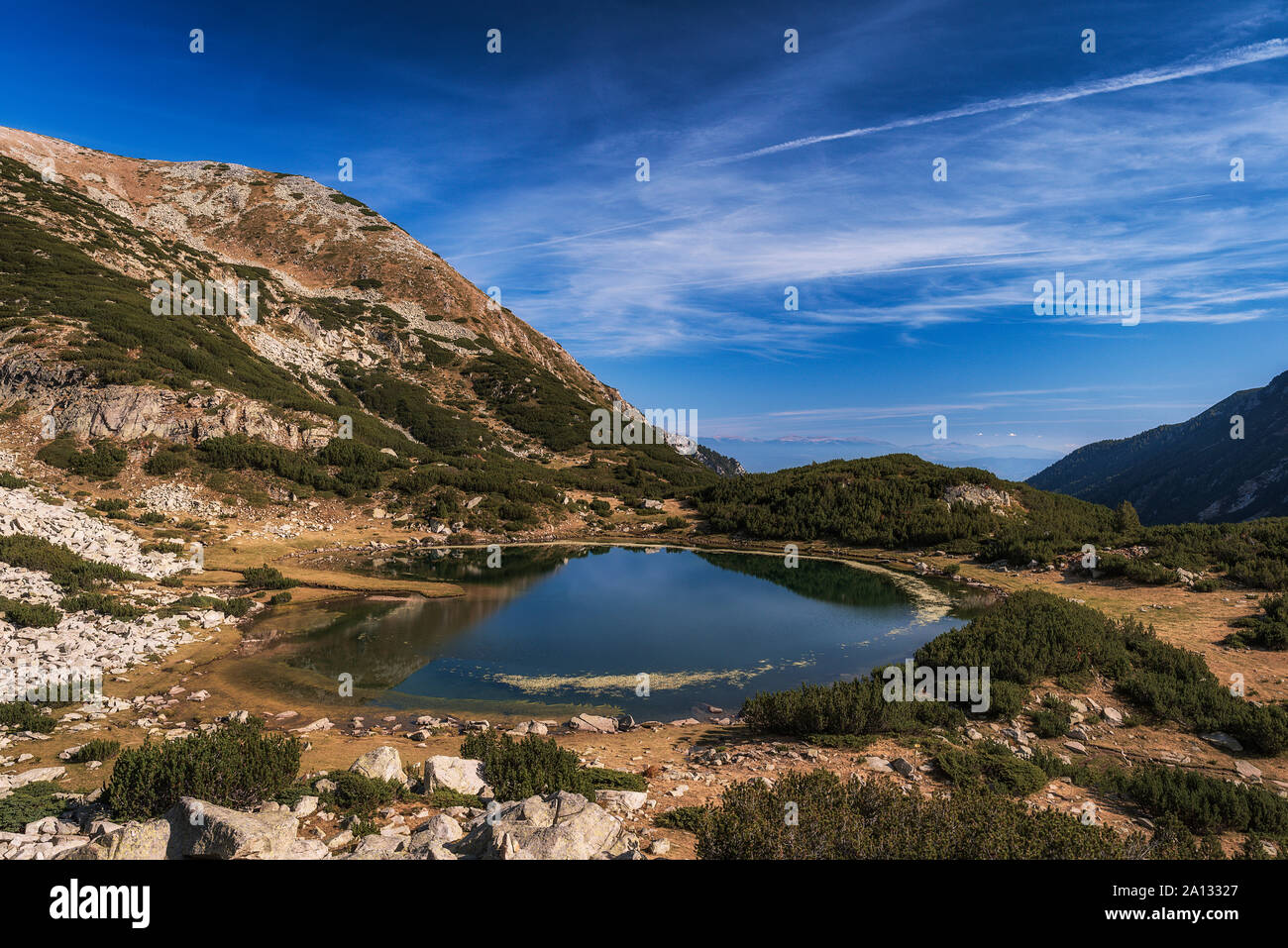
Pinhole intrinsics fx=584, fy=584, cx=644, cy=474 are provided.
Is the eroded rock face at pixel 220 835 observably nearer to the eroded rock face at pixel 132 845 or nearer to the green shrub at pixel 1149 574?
the eroded rock face at pixel 132 845

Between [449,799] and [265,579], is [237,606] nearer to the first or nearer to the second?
[265,579]

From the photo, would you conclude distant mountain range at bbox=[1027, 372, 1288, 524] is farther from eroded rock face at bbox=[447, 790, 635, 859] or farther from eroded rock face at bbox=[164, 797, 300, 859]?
eroded rock face at bbox=[164, 797, 300, 859]

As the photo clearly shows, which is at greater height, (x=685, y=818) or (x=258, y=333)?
(x=258, y=333)

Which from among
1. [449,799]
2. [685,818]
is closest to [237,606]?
[449,799]

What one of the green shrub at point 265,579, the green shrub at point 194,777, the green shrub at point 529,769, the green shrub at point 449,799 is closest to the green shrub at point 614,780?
the green shrub at point 529,769

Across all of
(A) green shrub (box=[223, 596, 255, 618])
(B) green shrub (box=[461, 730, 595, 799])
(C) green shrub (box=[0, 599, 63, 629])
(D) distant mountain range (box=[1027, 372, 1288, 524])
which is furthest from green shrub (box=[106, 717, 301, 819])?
(D) distant mountain range (box=[1027, 372, 1288, 524])
